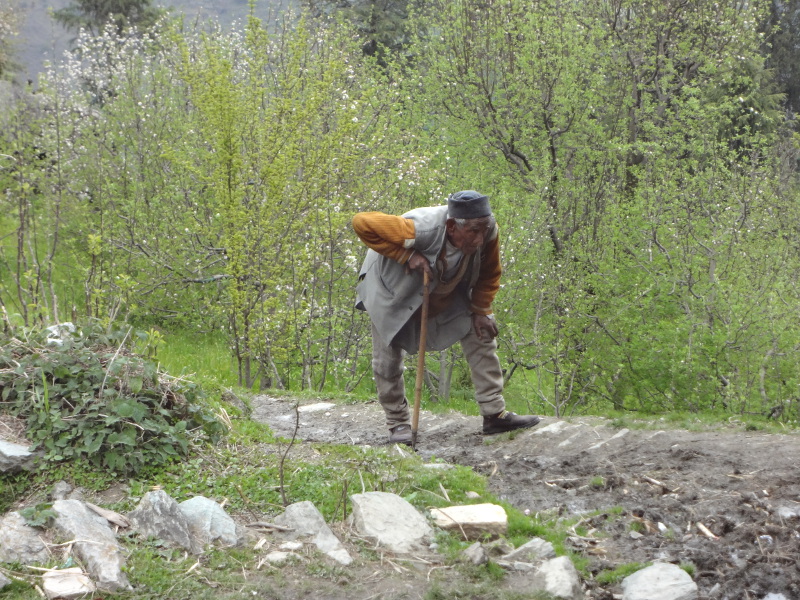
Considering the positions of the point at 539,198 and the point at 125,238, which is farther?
the point at 125,238

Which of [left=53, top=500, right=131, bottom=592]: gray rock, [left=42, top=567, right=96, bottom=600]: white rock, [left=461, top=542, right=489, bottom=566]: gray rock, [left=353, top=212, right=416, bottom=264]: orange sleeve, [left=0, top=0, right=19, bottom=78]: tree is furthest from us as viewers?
[left=0, top=0, right=19, bottom=78]: tree

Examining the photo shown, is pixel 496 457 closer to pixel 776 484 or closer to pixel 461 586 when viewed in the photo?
pixel 776 484

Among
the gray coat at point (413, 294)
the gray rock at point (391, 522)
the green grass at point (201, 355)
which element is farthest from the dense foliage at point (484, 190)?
the gray rock at point (391, 522)

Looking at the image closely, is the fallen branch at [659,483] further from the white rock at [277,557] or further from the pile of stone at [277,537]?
the white rock at [277,557]

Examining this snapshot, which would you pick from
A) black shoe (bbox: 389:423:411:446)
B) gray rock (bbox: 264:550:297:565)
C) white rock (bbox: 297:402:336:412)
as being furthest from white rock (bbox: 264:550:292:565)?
white rock (bbox: 297:402:336:412)

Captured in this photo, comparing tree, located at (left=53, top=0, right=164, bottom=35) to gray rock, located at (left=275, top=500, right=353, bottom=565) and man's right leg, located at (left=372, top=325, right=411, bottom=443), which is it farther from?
gray rock, located at (left=275, top=500, right=353, bottom=565)

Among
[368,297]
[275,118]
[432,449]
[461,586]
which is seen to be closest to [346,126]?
[275,118]

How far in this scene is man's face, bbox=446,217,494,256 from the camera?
577cm

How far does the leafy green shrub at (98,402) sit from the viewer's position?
4.70m

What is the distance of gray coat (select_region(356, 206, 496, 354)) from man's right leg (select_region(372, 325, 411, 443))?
0.11 m

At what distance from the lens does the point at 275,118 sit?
10.3 m

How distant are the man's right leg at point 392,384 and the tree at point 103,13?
24283 mm

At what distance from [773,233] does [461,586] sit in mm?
11619

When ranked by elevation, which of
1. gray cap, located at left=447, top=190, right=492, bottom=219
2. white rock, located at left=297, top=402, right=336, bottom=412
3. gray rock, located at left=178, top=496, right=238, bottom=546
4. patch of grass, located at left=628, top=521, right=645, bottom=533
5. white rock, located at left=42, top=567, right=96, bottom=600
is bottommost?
white rock, located at left=297, top=402, right=336, bottom=412
